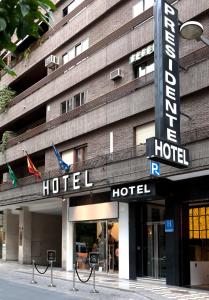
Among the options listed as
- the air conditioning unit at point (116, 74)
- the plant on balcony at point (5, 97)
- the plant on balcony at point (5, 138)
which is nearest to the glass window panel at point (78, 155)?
the air conditioning unit at point (116, 74)

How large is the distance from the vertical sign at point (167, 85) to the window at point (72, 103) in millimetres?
9630

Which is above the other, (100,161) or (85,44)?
(85,44)

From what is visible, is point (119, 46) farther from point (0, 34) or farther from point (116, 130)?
point (0, 34)

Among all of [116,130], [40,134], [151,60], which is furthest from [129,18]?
[40,134]

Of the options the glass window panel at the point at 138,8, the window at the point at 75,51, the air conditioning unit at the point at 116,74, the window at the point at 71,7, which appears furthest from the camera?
the window at the point at 71,7

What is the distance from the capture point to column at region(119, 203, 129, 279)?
21.7 m

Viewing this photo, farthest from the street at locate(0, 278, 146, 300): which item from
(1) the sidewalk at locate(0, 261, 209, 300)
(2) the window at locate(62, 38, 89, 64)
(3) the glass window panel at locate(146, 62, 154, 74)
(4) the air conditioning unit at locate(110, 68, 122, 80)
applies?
(2) the window at locate(62, 38, 89, 64)

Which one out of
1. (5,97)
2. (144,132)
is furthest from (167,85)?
(5,97)

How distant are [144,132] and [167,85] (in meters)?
4.56

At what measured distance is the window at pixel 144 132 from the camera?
20859 millimetres

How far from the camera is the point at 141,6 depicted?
2295 cm

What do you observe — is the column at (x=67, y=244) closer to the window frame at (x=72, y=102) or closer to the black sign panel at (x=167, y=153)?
the window frame at (x=72, y=102)

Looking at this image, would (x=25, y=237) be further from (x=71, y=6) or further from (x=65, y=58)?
(x=71, y=6)

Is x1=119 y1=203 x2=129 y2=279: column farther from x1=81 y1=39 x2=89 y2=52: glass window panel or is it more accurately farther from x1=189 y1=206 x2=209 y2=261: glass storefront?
x1=81 y1=39 x2=89 y2=52: glass window panel
